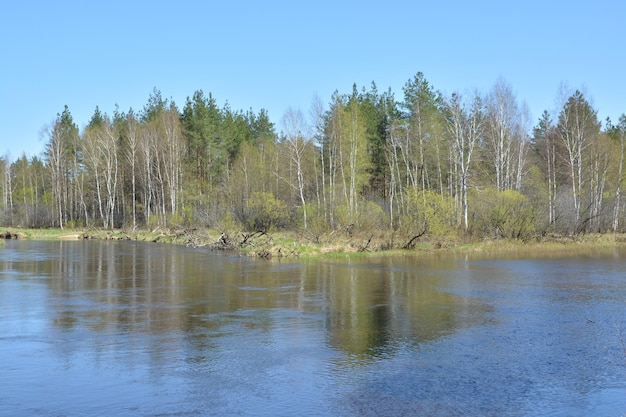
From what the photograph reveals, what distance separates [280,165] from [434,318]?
167 feet

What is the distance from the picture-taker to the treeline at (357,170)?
43.0 meters

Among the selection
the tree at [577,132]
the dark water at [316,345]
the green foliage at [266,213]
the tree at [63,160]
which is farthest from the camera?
the tree at [63,160]

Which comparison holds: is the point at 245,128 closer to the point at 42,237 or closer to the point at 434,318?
the point at 42,237

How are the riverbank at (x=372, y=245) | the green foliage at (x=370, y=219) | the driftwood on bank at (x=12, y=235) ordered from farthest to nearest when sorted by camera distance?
the driftwood on bank at (x=12, y=235) < the green foliage at (x=370, y=219) < the riverbank at (x=372, y=245)

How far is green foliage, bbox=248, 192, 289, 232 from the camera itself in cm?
5081

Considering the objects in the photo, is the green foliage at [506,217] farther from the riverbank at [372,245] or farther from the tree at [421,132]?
the tree at [421,132]

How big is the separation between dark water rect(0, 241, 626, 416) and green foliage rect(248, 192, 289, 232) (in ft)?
80.4

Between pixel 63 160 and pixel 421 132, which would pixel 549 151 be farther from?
pixel 63 160

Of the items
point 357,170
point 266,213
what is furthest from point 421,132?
point 266,213

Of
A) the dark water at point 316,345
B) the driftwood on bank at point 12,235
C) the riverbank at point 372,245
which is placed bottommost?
the dark water at point 316,345

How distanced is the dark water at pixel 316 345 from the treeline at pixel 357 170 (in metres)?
17.1

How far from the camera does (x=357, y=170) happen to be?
55406mm

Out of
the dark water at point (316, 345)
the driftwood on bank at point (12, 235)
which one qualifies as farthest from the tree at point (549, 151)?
the driftwood on bank at point (12, 235)

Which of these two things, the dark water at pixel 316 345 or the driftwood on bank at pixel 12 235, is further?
the driftwood on bank at pixel 12 235
